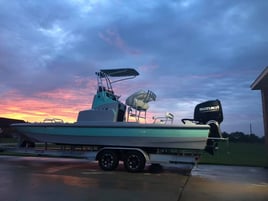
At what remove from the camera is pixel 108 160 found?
1237 centimetres

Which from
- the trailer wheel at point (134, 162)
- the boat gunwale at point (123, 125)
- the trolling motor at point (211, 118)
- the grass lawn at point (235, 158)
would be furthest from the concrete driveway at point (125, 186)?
the grass lawn at point (235, 158)

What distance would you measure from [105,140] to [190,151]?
3.11m

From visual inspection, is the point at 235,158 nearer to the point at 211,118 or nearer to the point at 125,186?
the point at 211,118

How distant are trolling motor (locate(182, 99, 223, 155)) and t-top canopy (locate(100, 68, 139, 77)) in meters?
3.39

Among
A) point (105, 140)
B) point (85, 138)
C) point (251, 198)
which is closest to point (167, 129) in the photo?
point (105, 140)

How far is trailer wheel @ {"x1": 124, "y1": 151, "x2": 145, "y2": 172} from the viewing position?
11953 mm

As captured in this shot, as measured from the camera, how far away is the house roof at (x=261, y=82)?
14.3 metres

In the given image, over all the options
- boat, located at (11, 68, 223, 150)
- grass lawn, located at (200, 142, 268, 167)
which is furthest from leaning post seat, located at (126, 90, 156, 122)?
grass lawn, located at (200, 142, 268, 167)

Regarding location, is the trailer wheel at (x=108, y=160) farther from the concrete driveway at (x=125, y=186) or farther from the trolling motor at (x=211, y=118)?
the trolling motor at (x=211, y=118)

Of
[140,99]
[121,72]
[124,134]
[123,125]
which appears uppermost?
[121,72]

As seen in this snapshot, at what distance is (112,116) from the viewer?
12.8m

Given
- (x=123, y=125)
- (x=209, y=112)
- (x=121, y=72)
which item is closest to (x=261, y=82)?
(x=209, y=112)

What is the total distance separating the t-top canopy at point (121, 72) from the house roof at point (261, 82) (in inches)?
209

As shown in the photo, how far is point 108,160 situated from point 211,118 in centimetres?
395
